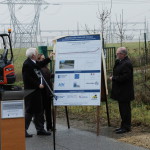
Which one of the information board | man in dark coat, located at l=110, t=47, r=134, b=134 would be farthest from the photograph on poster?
the information board

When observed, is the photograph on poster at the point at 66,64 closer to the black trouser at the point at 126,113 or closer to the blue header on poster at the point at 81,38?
the blue header on poster at the point at 81,38

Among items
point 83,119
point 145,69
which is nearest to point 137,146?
point 83,119

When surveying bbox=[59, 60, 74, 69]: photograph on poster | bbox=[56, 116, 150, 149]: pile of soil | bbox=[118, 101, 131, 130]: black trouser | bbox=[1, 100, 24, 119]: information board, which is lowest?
bbox=[56, 116, 150, 149]: pile of soil

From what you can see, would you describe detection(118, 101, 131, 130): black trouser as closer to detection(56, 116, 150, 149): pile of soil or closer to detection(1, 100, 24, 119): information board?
detection(56, 116, 150, 149): pile of soil

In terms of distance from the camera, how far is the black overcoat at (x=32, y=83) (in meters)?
8.70

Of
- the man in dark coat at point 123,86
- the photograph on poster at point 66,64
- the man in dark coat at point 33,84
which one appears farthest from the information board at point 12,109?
the man in dark coat at point 123,86

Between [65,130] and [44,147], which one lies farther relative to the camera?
[65,130]

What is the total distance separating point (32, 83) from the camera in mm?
8742

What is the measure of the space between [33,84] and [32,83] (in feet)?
0.10

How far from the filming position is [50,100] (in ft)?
30.8

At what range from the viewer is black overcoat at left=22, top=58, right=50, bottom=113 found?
8.70 m

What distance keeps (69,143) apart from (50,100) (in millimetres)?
1554

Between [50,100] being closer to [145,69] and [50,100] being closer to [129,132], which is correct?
[129,132]

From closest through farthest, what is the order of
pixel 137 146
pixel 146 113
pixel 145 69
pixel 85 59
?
1. pixel 137 146
2. pixel 85 59
3. pixel 146 113
4. pixel 145 69
